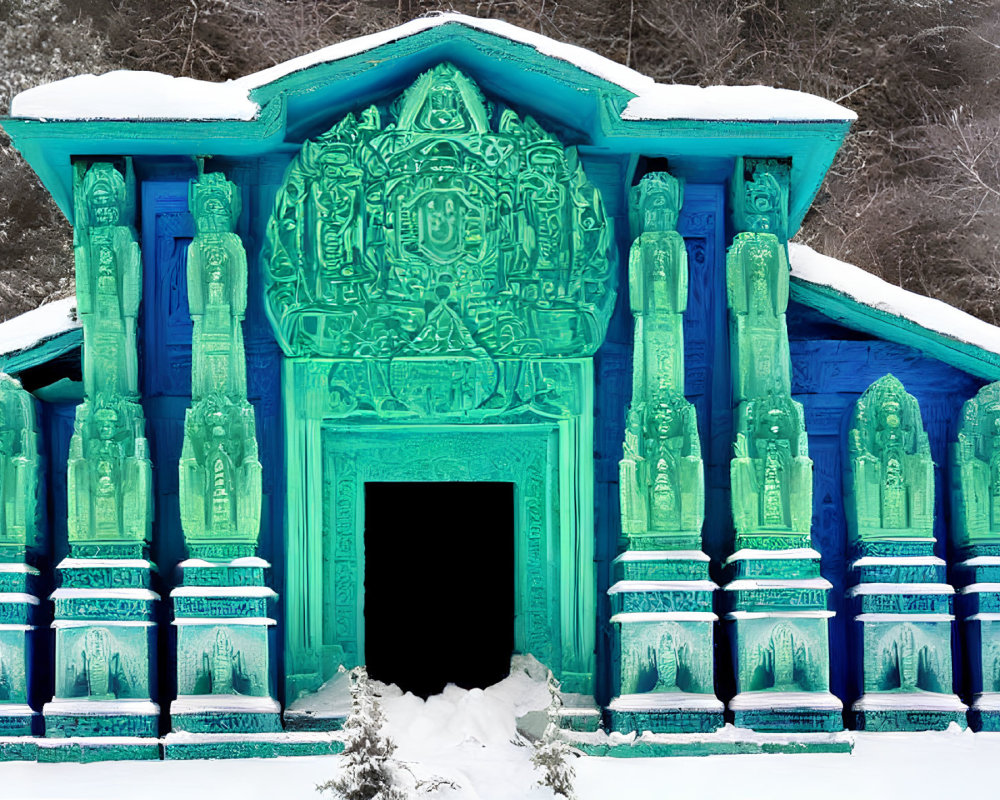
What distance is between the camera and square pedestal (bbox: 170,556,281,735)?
9594 mm

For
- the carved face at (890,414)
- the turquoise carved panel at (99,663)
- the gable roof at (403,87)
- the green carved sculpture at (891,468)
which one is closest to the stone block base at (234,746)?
the turquoise carved panel at (99,663)

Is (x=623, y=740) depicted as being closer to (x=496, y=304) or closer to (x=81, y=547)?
(x=496, y=304)

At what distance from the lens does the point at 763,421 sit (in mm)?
10094

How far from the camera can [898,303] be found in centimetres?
1071

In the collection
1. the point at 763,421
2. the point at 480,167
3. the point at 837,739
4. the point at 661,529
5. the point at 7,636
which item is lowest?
the point at 837,739

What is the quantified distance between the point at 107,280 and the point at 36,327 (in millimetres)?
904

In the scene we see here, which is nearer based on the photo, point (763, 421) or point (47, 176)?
point (763, 421)

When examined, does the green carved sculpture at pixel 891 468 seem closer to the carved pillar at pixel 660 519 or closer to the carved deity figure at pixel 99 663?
the carved pillar at pixel 660 519

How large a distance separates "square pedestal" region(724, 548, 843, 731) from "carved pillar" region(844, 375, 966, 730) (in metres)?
0.48

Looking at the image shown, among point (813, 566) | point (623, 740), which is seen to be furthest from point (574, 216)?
point (623, 740)

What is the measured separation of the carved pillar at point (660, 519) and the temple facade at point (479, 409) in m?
0.02

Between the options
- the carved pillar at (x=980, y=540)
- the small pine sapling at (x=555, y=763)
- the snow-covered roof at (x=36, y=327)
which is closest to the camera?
the small pine sapling at (x=555, y=763)

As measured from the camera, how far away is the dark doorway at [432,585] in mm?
12492

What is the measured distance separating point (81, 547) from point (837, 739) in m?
4.75
